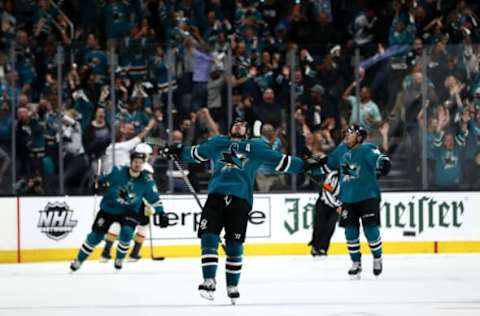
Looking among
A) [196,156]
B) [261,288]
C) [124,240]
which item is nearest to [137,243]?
[124,240]

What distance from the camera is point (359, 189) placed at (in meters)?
10.7

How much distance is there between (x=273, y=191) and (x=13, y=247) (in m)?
3.05

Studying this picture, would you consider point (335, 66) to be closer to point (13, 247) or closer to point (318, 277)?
point (318, 277)

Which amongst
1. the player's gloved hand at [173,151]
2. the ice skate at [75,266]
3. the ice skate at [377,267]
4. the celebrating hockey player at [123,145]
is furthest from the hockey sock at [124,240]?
the player's gloved hand at [173,151]

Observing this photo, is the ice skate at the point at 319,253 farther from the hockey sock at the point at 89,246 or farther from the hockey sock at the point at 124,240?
the hockey sock at the point at 89,246

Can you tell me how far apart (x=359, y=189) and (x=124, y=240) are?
8.47 ft

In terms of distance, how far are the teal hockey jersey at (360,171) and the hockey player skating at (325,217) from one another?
89.9 inches

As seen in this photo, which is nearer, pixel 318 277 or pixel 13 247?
pixel 318 277

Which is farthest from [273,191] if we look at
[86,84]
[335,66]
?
[86,84]

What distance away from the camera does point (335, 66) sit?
1323cm

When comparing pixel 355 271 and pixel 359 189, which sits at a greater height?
pixel 359 189

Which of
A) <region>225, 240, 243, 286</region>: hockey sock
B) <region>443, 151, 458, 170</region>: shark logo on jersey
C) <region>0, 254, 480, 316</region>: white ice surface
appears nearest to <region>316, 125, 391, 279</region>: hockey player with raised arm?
<region>0, 254, 480, 316</region>: white ice surface

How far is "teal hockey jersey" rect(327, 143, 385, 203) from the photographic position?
10.6m

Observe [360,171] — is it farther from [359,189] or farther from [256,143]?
[256,143]
